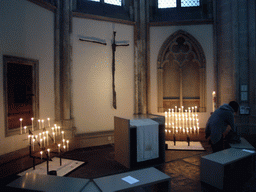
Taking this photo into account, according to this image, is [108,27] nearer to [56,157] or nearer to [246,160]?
[56,157]

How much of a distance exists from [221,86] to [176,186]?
15.9ft

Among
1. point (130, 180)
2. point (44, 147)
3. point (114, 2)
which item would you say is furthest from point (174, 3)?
point (130, 180)

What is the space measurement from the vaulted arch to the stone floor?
213cm

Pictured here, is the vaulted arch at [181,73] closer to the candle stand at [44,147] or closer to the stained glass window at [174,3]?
the stained glass window at [174,3]

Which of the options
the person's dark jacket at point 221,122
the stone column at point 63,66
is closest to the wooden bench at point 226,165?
the person's dark jacket at point 221,122

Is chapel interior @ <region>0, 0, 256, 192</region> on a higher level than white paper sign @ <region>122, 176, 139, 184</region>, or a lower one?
higher

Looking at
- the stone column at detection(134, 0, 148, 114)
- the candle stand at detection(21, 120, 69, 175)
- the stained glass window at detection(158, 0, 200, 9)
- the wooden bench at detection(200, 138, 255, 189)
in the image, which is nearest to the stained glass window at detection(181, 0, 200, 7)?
the stained glass window at detection(158, 0, 200, 9)

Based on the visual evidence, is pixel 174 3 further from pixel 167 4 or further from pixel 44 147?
pixel 44 147

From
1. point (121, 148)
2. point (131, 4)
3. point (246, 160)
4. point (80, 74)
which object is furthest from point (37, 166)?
point (131, 4)

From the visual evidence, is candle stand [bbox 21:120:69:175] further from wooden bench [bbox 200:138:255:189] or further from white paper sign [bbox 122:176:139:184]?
wooden bench [bbox 200:138:255:189]

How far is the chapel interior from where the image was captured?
205 inches

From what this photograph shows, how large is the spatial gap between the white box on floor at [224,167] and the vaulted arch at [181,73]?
3.77 meters

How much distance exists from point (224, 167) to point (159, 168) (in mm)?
1578

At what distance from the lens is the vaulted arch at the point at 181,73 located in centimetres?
826
